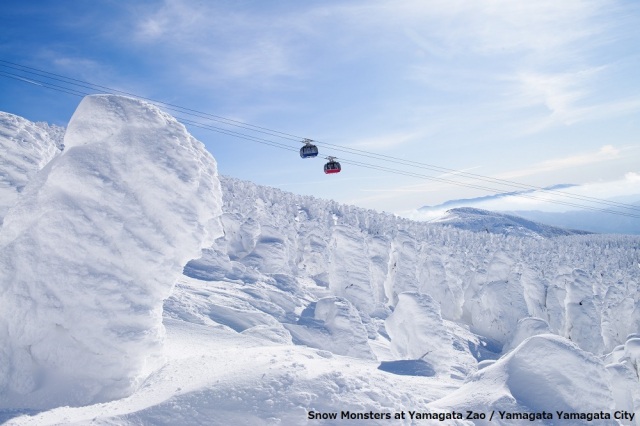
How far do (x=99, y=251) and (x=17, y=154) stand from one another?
1401cm

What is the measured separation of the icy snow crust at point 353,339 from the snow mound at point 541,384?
0.03 metres

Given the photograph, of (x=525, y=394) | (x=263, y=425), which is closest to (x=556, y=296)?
(x=525, y=394)

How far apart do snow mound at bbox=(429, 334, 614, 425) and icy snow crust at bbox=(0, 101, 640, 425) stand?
3cm

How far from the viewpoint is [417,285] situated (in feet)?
148

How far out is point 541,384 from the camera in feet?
26.9

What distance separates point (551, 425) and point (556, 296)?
42339mm

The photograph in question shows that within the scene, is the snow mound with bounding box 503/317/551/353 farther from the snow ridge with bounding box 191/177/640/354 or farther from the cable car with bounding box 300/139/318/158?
the cable car with bounding box 300/139/318/158

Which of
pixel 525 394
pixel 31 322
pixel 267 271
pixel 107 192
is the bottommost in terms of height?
pixel 267 271

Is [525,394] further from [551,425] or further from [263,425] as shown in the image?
[263,425]

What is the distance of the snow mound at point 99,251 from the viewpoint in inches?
302

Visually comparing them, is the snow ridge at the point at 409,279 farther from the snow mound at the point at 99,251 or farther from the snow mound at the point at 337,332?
the snow mound at the point at 99,251

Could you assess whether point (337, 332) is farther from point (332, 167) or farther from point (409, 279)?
point (409, 279)

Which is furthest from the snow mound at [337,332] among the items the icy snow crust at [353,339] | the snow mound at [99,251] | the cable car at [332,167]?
the snow mound at [99,251]

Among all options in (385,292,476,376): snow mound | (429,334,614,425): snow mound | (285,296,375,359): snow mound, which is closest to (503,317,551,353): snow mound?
(385,292,476,376): snow mound
